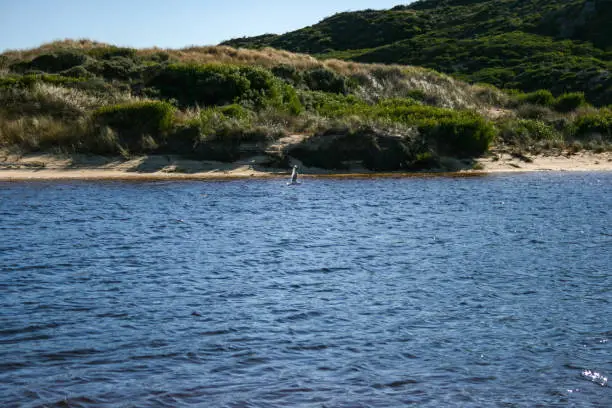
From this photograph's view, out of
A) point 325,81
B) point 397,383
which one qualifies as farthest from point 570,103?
point 397,383

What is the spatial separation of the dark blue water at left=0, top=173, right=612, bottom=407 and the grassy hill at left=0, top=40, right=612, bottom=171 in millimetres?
8811

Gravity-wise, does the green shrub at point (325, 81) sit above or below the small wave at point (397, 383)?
above

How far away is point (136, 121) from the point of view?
100ft

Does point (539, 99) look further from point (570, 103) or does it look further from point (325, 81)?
point (325, 81)

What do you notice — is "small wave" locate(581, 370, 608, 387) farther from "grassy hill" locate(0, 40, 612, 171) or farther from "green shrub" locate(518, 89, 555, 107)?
"green shrub" locate(518, 89, 555, 107)

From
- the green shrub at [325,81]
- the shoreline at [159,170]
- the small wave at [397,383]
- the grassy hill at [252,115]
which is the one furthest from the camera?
the green shrub at [325,81]

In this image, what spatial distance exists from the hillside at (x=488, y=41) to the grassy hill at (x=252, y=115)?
42.9ft

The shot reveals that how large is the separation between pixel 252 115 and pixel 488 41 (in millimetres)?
43516

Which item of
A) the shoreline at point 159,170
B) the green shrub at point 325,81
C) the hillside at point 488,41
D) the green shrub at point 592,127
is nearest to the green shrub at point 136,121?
the shoreline at point 159,170

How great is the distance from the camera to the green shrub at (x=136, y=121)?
30188 mm

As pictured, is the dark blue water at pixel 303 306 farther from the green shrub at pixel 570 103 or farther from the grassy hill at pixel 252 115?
the green shrub at pixel 570 103

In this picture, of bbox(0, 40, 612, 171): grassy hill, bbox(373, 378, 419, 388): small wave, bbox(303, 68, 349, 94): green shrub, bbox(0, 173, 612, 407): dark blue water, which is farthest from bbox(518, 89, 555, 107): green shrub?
bbox(373, 378, 419, 388): small wave

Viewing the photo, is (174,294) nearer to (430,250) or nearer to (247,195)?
(430,250)

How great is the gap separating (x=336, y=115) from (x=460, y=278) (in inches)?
862
